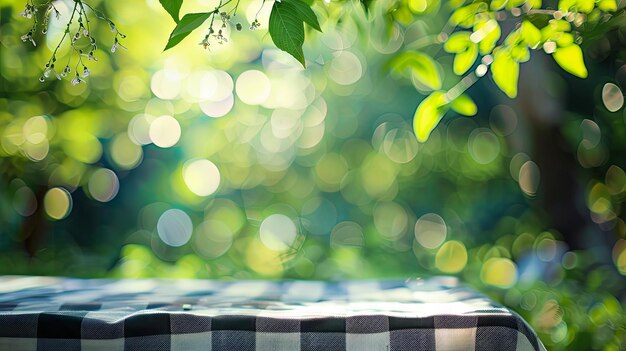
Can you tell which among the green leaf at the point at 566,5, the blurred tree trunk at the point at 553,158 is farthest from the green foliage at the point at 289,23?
the blurred tree trunk at the point at 553,158

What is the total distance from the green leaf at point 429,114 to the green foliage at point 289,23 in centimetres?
30

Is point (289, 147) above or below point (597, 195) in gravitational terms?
above

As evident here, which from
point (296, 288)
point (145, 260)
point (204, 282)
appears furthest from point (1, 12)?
point (296, 288)

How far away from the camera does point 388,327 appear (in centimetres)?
100

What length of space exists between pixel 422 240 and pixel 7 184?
1.29 metres

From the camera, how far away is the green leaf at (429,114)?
113 cm

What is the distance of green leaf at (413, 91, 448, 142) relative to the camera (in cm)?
113

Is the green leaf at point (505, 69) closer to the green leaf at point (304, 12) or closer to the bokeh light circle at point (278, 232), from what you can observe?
the green leaf at point (304, 12)

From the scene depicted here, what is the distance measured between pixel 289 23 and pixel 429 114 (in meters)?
0.33

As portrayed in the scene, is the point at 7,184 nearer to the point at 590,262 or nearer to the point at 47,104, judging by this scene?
the point at 47,104

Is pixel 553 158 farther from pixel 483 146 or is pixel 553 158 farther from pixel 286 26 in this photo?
pixel 286 26

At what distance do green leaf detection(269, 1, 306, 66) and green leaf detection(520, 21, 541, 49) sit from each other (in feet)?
1.25

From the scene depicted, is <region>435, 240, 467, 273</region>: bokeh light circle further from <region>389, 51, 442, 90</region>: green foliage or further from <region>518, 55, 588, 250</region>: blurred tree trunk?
<region>389, 51, 442, 90</region>: green foliage

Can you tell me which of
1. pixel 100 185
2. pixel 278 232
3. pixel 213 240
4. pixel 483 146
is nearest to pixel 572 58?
pixel 483 146
